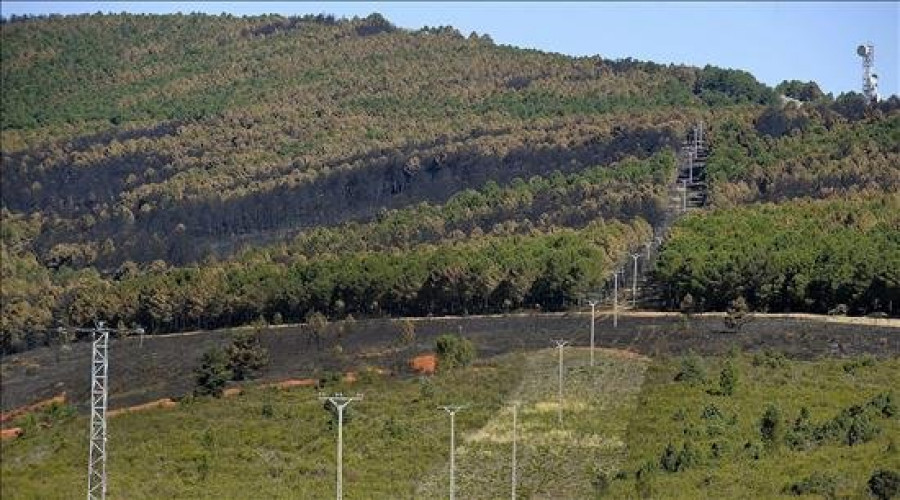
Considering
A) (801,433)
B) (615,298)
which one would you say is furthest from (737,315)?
(801,433)

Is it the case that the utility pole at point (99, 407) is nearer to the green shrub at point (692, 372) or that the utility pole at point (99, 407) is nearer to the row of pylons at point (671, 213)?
the green shrub at point (692, 372)

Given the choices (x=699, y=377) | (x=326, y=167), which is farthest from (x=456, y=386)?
(x=326, y=167)

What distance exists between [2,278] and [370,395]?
163ft

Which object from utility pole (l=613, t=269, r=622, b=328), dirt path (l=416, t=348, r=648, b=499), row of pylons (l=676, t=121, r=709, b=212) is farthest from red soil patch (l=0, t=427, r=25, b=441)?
row of pylons (l=676, t=121, r=709, b=212)

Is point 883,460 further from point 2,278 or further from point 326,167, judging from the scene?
point 326,167

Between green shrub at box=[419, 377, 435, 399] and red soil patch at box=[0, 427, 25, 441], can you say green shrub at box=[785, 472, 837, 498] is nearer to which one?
green shrub at box=[419, 377, 435, 399]

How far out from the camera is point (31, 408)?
304ft

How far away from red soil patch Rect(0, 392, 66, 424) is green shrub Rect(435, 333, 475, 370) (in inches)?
715

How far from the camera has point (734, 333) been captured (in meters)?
92.6

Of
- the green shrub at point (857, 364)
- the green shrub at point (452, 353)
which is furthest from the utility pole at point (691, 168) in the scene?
the green shrub at point (857, 364)

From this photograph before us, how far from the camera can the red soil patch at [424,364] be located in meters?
90.2

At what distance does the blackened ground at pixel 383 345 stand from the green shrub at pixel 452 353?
191 centimetres

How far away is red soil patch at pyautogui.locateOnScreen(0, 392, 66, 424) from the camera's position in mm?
91312

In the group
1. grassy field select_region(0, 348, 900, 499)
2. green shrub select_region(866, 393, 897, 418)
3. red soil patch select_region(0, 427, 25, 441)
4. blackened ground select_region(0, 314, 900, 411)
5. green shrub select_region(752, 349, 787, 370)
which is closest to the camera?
grassy field select_region(0, 348, 900, 499)
